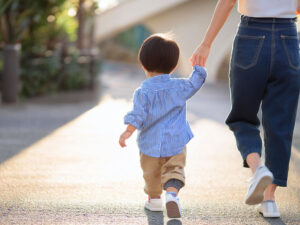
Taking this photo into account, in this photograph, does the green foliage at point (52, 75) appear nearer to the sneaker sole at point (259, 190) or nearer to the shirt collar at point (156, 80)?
the shirt collar at point (156, 80)

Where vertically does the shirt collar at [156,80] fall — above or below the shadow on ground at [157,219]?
above

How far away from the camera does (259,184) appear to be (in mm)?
3082

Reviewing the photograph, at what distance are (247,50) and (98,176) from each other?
1961mm

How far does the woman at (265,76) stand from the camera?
326cm

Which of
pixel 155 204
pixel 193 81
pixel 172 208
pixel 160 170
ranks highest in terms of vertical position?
pixel 193 81

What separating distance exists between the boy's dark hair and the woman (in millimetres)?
147

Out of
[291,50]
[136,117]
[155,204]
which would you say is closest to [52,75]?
[155,204]

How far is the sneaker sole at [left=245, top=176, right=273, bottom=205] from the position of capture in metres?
3.07

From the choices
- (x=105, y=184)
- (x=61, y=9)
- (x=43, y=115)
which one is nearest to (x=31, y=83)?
(x=61, y=9)

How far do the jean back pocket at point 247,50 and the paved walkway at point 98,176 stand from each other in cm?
98

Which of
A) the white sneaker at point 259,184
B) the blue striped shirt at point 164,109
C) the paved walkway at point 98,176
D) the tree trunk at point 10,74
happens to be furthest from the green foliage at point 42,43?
the white sneaker at point 259,184

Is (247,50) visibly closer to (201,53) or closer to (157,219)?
(201,53)

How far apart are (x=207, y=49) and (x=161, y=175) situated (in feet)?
2.77

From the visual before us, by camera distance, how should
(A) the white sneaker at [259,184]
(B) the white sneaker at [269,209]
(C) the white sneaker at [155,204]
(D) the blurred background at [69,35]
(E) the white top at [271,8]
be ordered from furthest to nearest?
(D) the blurred background at [69,35]
(C) the white sneaker at [155,204]
(B) the white sneaker at [269,209]
(E) the white top at [271,8]
(A) the white sneaker at [259,184]
